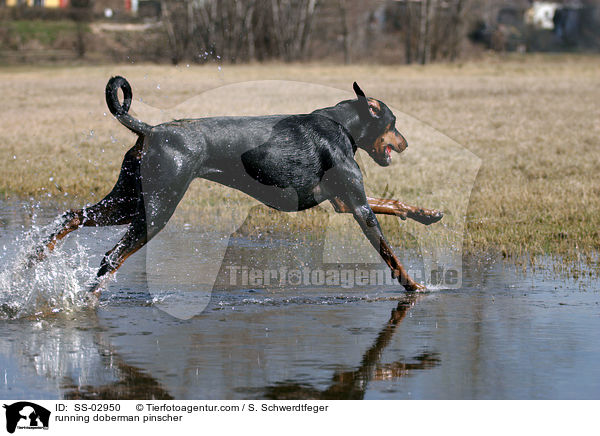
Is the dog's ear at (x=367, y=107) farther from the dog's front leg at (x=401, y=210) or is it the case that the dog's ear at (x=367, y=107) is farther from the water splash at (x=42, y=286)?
the water splash at (x=42, y=286)

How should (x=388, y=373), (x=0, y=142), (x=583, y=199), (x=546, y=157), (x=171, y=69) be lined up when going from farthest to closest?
(x=171, y=69) < (x=0, y=142) < (x=546, y=157) < (x=583, y=199) < (x=388, y=373)

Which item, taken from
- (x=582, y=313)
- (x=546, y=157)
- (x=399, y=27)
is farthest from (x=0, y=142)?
(x=399, y=27)

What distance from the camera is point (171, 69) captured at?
115 feet

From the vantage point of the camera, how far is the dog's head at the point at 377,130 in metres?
7.21

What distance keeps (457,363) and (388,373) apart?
0.38m

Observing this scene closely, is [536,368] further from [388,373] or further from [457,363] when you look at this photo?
[388,373]

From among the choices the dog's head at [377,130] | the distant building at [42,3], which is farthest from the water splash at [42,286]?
the distant building at [42,3]

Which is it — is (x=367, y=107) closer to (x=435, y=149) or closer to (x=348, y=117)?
(x=348, y=117)

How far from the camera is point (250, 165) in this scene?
268 inches
